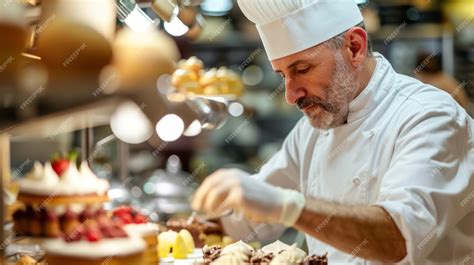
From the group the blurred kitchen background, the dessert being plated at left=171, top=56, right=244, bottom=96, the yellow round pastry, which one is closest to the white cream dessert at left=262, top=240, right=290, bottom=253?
the dessert being plated at left=171, top=56, right=244, bottom=96

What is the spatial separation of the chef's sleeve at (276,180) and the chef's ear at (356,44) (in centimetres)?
52

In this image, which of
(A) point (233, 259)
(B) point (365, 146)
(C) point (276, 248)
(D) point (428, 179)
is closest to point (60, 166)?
(A) point (233, 259)

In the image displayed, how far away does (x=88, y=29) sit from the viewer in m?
1.13

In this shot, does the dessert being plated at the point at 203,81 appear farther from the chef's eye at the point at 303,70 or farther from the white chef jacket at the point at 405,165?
the chef's eye at the point at 303,70

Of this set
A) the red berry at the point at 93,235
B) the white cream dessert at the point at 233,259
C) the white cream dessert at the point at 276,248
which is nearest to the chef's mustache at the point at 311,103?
the white cream dessert at the point at 276,248

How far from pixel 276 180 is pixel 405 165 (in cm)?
89

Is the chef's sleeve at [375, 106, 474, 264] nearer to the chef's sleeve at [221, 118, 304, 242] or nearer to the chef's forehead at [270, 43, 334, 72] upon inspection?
the chef's forehead at [270, 43, 334, 72]

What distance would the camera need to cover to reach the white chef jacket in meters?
2.12

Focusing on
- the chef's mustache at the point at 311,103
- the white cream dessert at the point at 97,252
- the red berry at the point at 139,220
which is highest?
the chef's mustache at the point at 311,103

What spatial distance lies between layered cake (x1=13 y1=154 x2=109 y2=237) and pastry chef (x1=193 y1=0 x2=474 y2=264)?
0.58 metres

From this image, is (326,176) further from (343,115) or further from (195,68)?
(195,68)

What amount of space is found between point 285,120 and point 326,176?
4108mm

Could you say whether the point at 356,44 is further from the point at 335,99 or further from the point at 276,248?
the point at 276,248

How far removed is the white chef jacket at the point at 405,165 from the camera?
2123mm
